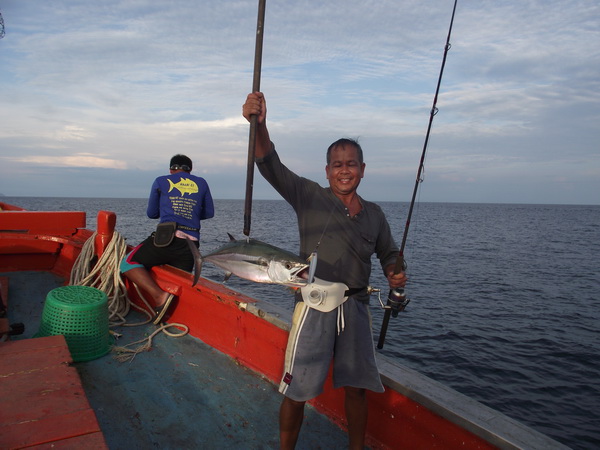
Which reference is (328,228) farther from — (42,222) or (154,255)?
(42,222)

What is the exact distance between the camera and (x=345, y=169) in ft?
9.43

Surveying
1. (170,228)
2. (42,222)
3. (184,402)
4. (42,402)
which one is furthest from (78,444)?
(42,222)

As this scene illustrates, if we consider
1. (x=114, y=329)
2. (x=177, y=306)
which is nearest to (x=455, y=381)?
(x=177, y=306)

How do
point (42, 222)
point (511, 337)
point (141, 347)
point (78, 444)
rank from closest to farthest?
point (78, 444)
point (141, 347)
point (42, 222)
point (511, 337)

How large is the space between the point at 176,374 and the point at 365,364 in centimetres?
202

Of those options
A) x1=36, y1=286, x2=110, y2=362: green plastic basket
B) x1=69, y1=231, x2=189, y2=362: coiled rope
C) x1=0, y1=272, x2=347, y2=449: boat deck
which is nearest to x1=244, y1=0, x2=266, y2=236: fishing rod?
x1=0, y1=272, x2=347, y2=449: boat deck

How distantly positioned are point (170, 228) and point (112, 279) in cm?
120

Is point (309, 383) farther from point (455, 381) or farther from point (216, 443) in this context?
point (455, 381)

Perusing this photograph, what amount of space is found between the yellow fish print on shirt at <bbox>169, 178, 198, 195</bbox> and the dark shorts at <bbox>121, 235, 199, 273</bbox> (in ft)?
2.14

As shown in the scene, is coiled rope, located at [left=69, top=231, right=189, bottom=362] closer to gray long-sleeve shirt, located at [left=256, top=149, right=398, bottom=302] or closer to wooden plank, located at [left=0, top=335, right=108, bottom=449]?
wooden plank, located at [left=0, top=335, right=108, bottom=449]

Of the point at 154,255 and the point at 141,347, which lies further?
the point at 154,255

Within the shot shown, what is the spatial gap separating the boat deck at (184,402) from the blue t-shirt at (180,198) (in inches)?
63.2

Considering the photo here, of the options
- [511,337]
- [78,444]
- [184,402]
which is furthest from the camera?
[511,337]

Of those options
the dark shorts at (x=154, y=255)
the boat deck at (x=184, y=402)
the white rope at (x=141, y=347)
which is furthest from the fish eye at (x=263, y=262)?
the dark shorts at (x=154, y=255)
